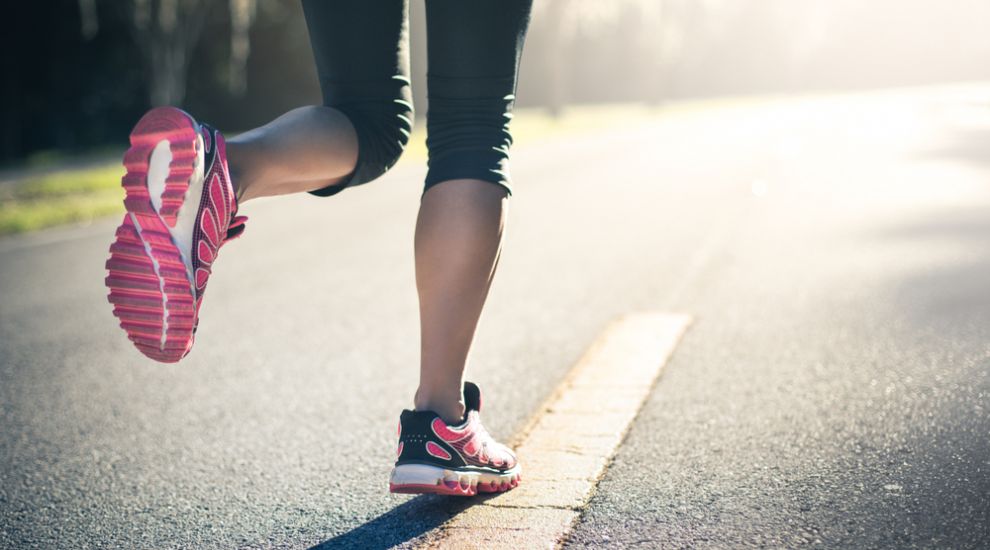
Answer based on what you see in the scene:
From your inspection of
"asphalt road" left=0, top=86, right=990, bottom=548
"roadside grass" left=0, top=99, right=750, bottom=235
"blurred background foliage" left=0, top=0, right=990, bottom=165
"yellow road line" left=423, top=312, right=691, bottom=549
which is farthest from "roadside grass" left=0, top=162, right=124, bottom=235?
"blurred background foliage" left=0, top=0, right=990, bottom=165

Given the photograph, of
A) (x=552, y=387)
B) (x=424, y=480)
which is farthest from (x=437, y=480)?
(x=552, y=387)

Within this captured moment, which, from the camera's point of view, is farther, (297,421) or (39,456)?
(297,421)

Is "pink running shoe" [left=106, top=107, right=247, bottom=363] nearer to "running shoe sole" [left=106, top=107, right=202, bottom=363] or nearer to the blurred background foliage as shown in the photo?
"running shoe sole" [left=106, top=107, right=202, bottom=363]

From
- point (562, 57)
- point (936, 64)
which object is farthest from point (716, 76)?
point (562, 57)

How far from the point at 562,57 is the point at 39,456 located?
179 feet

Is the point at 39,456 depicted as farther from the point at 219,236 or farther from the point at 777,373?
the point at 777,373

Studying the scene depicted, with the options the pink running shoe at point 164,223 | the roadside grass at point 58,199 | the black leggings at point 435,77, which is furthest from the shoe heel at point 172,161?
the roadside grass at point 58,199

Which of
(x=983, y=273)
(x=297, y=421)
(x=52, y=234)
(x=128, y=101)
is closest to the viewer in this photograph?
(x=297, y=421)

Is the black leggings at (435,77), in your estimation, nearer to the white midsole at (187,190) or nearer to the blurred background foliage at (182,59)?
the white midsole at (187,190)

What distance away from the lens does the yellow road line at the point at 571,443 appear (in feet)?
5.42

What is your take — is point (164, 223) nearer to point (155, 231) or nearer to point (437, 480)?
point (155, 231)

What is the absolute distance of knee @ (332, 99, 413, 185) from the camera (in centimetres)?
178

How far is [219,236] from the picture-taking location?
63.0 inches

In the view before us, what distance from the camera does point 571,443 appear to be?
2135mm
